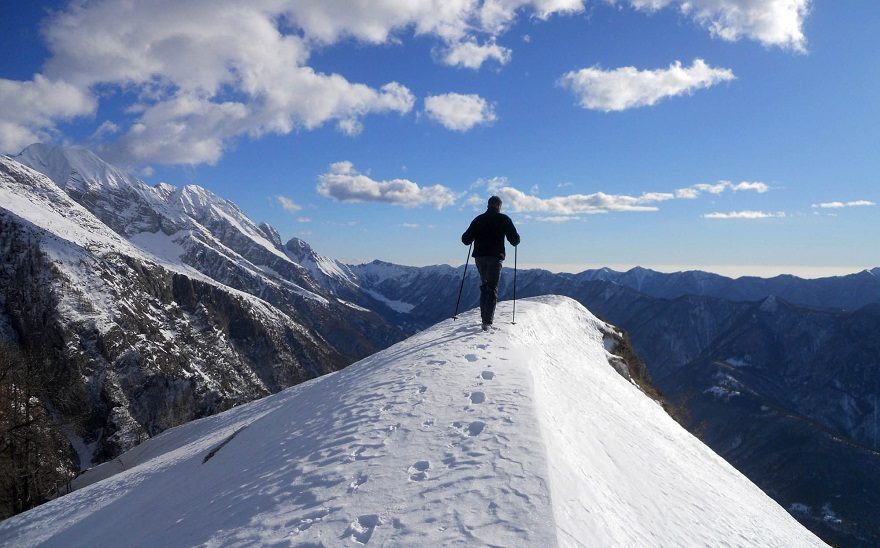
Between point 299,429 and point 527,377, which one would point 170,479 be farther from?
point 527,377

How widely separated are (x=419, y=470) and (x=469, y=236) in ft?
41.1

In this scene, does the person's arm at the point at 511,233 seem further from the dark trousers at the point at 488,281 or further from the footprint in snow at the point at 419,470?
the footprint in snow at the point at 419,470

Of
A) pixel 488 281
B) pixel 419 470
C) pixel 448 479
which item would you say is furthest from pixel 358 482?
pixel 488 281

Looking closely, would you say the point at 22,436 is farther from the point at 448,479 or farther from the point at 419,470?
the point at 448,479

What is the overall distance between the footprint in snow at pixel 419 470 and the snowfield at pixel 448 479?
0.11ft

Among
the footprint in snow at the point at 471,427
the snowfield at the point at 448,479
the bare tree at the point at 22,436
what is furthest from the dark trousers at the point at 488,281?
the bare tree at the point at 22,436

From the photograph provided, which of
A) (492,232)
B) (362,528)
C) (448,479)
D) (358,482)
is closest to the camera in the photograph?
(362,528)

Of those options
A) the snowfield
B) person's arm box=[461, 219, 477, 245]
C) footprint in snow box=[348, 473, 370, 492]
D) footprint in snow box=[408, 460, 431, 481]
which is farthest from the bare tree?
footprint in snow box=[408, 460, 431, 481]

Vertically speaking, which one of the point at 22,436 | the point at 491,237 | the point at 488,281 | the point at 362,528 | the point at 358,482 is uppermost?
the point at 491,237

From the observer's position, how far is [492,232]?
1888cm

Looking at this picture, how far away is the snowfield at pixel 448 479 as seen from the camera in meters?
6.48

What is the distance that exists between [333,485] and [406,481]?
1.20 metres

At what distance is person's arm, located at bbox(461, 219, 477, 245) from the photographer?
19078 millimetres

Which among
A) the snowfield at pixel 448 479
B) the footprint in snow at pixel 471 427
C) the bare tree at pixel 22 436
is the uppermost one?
the footprint in snow at pixel 471 427
